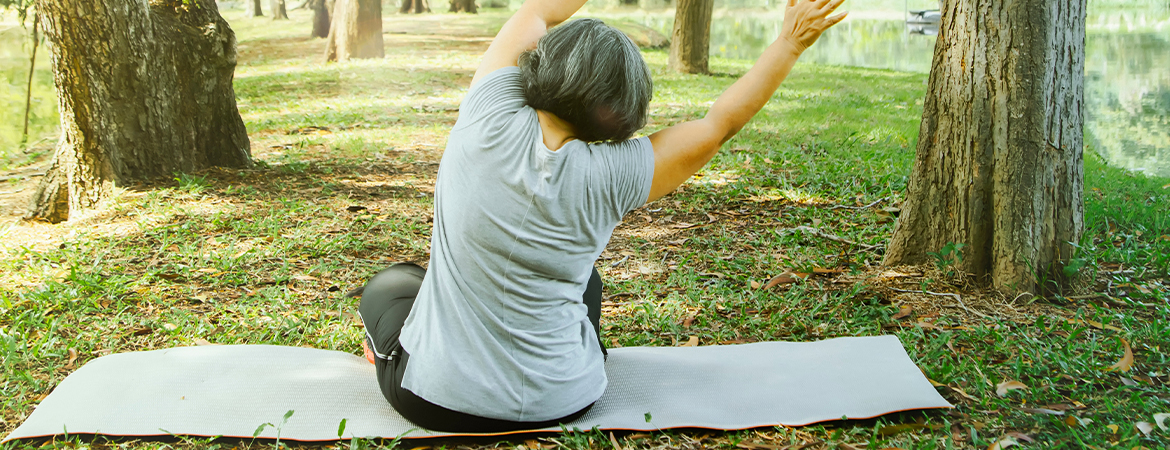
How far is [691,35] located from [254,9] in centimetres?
975

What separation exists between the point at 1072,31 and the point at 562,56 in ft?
7.19

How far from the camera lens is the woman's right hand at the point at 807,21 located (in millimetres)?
1909

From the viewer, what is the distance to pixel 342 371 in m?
2.47

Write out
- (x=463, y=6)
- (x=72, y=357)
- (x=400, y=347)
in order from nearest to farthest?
(x=400, y=347) < (x=72, y=357) < (x=463, y=6)

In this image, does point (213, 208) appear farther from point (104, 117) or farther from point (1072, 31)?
point (1072, 31)

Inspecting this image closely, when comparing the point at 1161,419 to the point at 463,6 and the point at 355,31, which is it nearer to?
the point at 355,31

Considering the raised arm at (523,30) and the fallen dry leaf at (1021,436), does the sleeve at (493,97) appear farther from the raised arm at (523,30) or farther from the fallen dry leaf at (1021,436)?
the fallen dry leaf at (1021,436)

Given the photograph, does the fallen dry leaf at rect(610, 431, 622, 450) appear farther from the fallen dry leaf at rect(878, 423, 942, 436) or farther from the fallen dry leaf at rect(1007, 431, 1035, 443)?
the fallen dry leaf at rect(1007, 431, 1035, 443)

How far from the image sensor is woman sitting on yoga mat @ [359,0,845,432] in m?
1.72

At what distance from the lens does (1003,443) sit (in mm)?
2104

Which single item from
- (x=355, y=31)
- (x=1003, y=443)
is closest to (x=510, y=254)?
(x=1003, y=443)

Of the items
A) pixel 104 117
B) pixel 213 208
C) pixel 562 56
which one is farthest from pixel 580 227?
pixel 104 117

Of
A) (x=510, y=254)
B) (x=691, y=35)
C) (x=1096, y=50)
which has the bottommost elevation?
(x=510, y=254)

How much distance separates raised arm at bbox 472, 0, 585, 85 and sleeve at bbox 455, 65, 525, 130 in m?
0.07
